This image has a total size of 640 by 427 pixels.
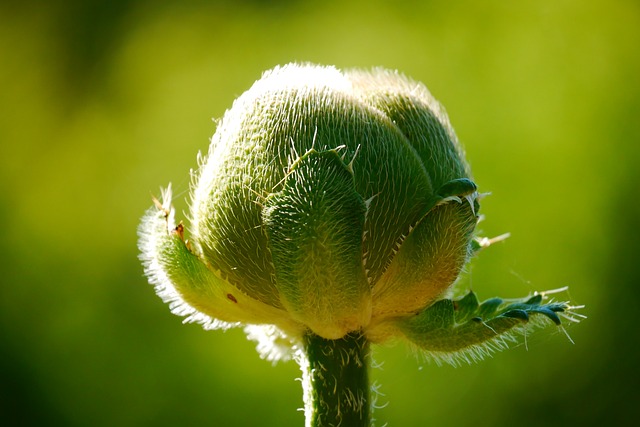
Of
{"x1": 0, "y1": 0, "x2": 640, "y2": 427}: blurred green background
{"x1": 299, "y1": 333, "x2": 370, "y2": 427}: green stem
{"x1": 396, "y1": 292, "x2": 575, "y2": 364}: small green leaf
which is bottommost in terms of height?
{"x1": 299, "y1": 333, "x2": 370, "y2": 427}: green stem

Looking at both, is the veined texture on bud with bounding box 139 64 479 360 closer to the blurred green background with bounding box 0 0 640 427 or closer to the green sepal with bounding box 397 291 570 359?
the green sepal with bounding box 397 291 570 359

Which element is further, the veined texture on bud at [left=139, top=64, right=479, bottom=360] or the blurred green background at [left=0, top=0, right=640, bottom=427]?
the blurred green background at [left=0, top=0, right=640, bottom=427]

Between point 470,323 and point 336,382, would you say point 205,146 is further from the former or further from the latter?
point 470,323

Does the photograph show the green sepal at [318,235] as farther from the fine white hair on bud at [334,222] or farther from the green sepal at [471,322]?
the green sepal at [471,322]

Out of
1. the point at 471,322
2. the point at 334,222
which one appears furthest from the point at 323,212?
the point at 471,322

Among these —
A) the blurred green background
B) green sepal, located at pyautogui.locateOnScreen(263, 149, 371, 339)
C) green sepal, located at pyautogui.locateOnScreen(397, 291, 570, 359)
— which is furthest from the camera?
the blurred green background

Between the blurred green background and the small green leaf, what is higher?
the blurred green background

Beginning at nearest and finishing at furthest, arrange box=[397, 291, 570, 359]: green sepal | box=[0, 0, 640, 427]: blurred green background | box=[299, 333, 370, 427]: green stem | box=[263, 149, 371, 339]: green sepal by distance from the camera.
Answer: box=[263, 149, 371, 339]: green sepal, box=[397, 291, 570, 359]: green sepal, box=[299, 333, 370, 427]: green stem, box=[0, 0, 640, 427]: blurred green background

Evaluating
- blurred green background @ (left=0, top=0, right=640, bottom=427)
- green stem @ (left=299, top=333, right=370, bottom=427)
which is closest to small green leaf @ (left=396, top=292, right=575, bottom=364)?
green stem @ (left=299, top=333, right=370, bottom=427)
